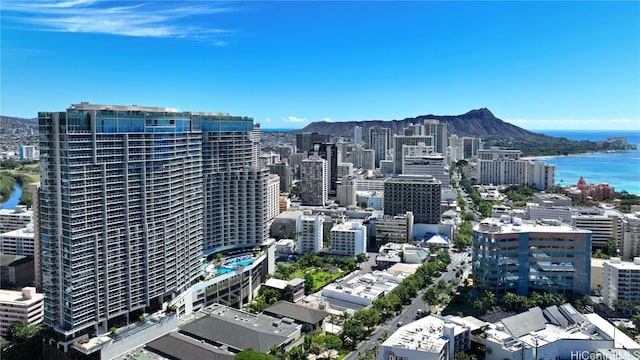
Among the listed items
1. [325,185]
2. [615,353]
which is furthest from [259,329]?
[325,185]

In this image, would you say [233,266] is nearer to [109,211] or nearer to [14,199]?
[109,211]

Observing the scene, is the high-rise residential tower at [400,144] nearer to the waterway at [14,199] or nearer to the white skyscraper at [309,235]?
the white skyscraper at [309,235]

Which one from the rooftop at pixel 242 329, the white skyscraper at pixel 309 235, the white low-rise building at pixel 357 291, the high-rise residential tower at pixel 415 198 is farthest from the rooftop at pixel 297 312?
the high-rise residential tower at pixel 415 198

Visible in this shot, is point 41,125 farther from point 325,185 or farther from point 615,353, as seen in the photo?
point 325,185

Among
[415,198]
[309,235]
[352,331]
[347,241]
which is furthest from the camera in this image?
[415,198]

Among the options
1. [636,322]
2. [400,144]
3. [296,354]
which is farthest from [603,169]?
[296,354]

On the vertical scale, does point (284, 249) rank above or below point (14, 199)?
below
